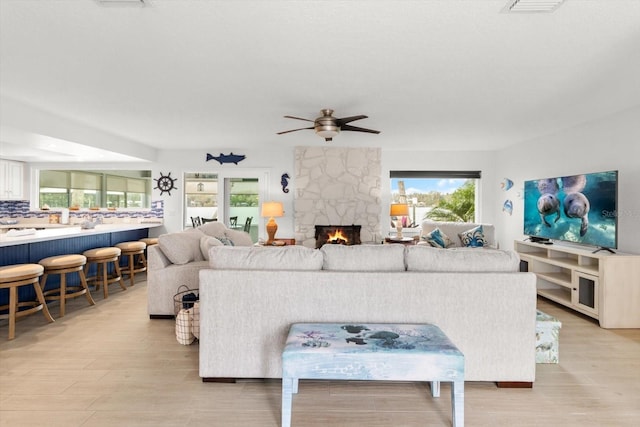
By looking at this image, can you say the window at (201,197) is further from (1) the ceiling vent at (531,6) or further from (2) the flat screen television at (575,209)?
(1) the ceiling vent at (531,6)

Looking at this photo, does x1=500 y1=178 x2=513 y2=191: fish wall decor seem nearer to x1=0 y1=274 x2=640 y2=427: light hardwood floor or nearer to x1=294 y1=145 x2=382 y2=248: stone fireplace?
x1=294 y1=145 x2=382 y2=248: stone fireplace

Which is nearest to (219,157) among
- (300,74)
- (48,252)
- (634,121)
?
(48,252)

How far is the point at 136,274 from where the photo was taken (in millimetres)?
5621

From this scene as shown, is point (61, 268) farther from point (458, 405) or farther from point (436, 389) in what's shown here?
point (458, 405)

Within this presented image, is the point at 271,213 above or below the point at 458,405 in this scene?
above

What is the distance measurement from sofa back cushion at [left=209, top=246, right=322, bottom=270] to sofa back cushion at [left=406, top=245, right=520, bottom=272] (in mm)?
658

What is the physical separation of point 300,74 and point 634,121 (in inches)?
145

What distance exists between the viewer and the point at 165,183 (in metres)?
6.74

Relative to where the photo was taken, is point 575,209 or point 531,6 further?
point 575,209

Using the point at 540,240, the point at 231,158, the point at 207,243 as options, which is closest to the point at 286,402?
the point at 207,243

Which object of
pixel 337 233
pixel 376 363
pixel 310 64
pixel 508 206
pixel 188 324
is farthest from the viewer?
pixel 337 233

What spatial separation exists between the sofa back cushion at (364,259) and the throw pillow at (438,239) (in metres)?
3.23

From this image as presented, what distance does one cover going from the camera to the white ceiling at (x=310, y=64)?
199 centimetres

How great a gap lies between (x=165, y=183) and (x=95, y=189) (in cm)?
158
